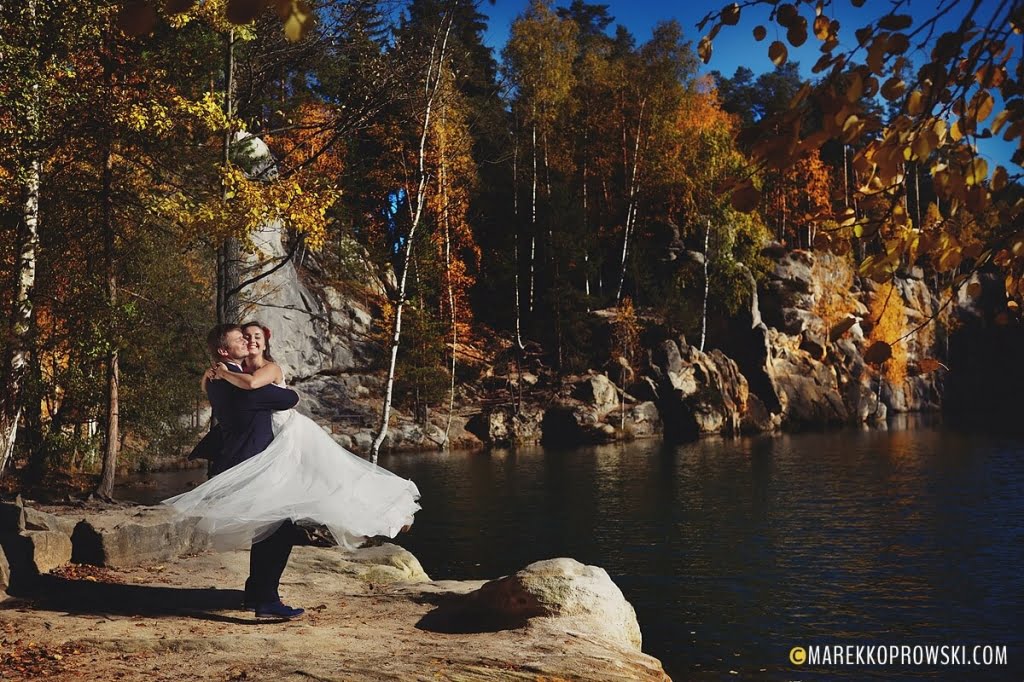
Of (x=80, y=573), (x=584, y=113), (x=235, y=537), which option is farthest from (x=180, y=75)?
(x=584, y=113)

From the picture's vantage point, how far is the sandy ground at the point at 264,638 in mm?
5961

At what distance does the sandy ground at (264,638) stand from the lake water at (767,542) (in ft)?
8.91

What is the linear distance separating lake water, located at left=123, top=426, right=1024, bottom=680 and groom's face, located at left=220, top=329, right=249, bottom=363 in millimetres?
5395

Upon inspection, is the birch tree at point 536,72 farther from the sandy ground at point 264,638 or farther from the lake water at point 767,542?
the sandy ground at point 264,638

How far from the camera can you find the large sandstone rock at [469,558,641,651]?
7.97 metres

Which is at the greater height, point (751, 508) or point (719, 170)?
point (719, 170)

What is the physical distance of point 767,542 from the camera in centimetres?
1567

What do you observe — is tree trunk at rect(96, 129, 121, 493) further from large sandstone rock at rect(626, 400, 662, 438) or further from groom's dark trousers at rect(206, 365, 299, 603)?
large sandstone rock at rect(626, 400, 662, 438)

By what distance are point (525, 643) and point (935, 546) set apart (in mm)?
10561

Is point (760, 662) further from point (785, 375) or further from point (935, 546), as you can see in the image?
point (785, 375)

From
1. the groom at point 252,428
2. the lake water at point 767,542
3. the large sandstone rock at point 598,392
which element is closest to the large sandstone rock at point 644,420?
the large sandstone rock at point 598,392

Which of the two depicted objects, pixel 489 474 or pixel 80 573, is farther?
pixel 489 474

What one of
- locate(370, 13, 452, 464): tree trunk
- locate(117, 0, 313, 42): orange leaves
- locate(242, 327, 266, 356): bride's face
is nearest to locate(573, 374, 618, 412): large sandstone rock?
locate(370, 13, 452, 464): tree trunk

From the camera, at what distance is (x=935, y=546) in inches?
589
